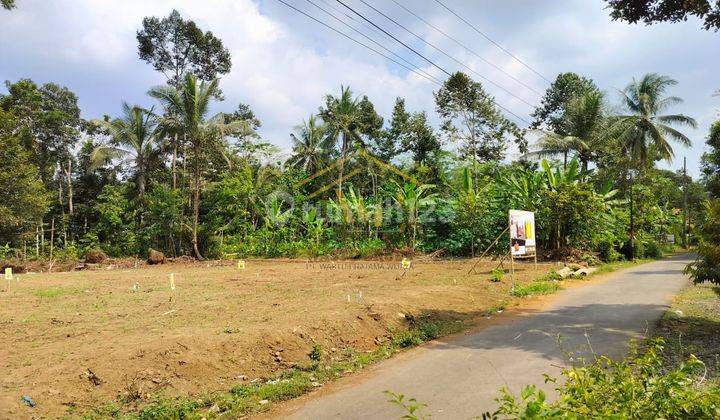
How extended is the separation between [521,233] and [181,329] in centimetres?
1196

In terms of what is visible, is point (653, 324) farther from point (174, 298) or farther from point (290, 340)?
point (174, 298)

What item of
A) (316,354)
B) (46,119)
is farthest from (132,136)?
(316,354)

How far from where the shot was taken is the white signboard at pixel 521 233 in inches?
592

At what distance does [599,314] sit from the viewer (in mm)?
9125

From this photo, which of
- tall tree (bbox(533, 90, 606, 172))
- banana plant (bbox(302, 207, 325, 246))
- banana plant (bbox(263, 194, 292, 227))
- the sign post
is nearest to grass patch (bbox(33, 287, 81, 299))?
the sign post

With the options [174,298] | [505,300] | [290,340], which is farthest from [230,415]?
[505,300]

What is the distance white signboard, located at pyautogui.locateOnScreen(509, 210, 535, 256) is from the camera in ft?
49.4

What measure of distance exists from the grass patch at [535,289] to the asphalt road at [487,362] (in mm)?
1636

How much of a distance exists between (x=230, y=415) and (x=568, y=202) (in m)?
18.4

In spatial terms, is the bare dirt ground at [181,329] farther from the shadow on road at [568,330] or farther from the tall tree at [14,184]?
the tall tree at [14,184]

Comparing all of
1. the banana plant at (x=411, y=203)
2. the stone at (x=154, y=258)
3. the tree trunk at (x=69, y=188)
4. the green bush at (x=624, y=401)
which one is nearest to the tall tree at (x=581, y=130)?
the banana plant at (x=411, y=203)

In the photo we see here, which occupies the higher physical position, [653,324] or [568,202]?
[568,202]

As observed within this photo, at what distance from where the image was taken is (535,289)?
40.8ft

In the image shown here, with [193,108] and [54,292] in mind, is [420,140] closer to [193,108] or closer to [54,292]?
[193,108]
